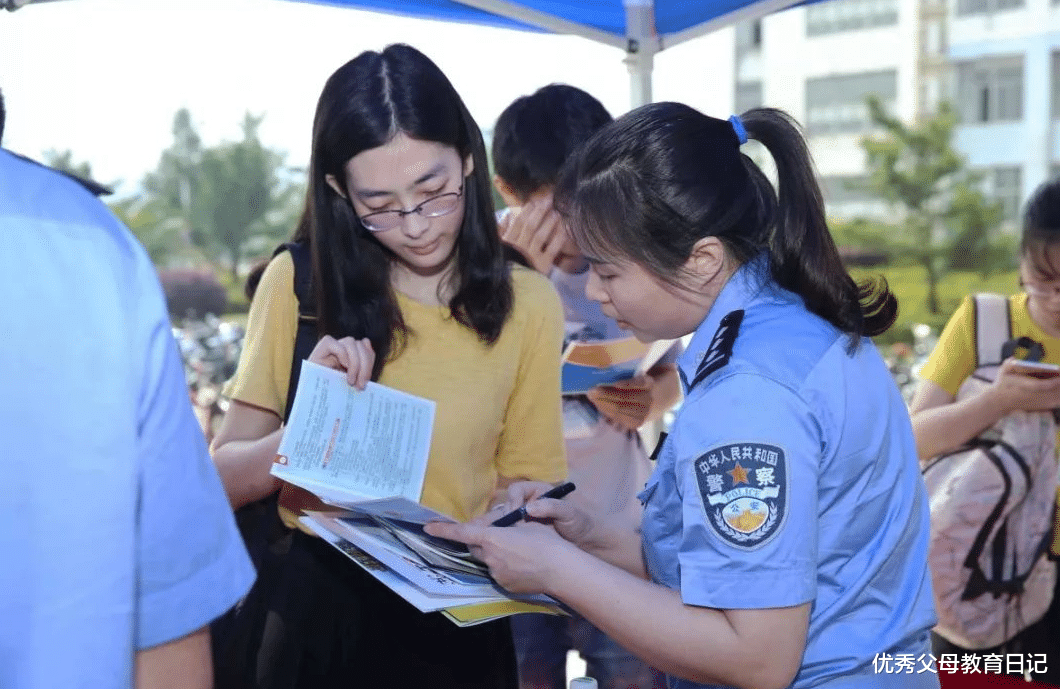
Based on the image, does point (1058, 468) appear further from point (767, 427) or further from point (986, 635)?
point (767, 427)

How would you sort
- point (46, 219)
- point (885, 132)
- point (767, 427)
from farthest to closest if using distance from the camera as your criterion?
point (885, 132) → point (767, 427) → point (46, 219)

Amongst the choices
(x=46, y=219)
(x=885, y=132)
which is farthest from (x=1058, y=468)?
(x=885, y=132)

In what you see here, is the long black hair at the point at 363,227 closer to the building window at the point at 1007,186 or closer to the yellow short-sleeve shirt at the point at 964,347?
the yellow short-sleeve shirt at the point at 964,347

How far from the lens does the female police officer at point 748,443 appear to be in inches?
44.1

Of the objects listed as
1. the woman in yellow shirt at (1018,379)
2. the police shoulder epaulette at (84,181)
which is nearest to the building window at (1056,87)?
the woman in yellow shirt at (1018,379)

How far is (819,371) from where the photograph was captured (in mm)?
1174

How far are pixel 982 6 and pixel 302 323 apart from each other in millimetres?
23739

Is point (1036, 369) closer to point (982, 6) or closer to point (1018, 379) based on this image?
point (1018, 379)

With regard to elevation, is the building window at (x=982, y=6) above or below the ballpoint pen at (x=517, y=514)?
above

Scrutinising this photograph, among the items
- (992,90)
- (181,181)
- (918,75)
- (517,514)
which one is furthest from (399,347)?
(992,90)

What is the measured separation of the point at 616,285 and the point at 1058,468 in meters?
1.59

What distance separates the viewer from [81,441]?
75cm

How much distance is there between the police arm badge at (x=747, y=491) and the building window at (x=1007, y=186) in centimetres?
2126

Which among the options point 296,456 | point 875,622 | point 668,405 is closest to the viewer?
point 875,622
